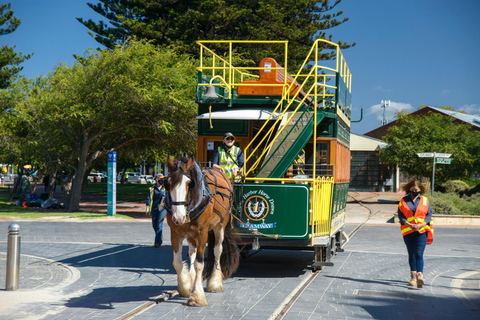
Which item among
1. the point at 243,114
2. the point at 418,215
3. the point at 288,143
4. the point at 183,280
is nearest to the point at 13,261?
the point at 183,280

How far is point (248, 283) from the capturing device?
950 cm

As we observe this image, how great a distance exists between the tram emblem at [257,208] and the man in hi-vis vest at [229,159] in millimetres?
490

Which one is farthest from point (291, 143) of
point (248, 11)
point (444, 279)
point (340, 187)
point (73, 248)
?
point (248, 11)

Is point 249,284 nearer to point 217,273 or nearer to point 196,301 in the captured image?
point 217,273

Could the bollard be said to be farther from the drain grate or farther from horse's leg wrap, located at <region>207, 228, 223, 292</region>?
the drain grate

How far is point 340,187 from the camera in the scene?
39.0 ft

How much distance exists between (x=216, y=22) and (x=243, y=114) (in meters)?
28.3

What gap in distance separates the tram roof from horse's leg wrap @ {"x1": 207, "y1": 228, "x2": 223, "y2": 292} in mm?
2660

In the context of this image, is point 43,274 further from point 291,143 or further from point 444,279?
point 444,279

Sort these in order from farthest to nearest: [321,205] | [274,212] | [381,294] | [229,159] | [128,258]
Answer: [128,258]
[321,205]
[229,159]
[274,212]
[381,294]

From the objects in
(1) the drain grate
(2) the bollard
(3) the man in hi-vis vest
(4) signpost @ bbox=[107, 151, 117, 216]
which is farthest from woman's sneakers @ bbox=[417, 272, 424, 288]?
(4) signpost @ bbox=[107, 151, 117, 216]

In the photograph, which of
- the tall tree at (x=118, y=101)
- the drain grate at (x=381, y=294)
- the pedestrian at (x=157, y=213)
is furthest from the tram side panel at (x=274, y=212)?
the tall tree at (x=118, y=101)

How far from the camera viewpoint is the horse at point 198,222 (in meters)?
7.27

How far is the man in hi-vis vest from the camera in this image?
31.6ft
